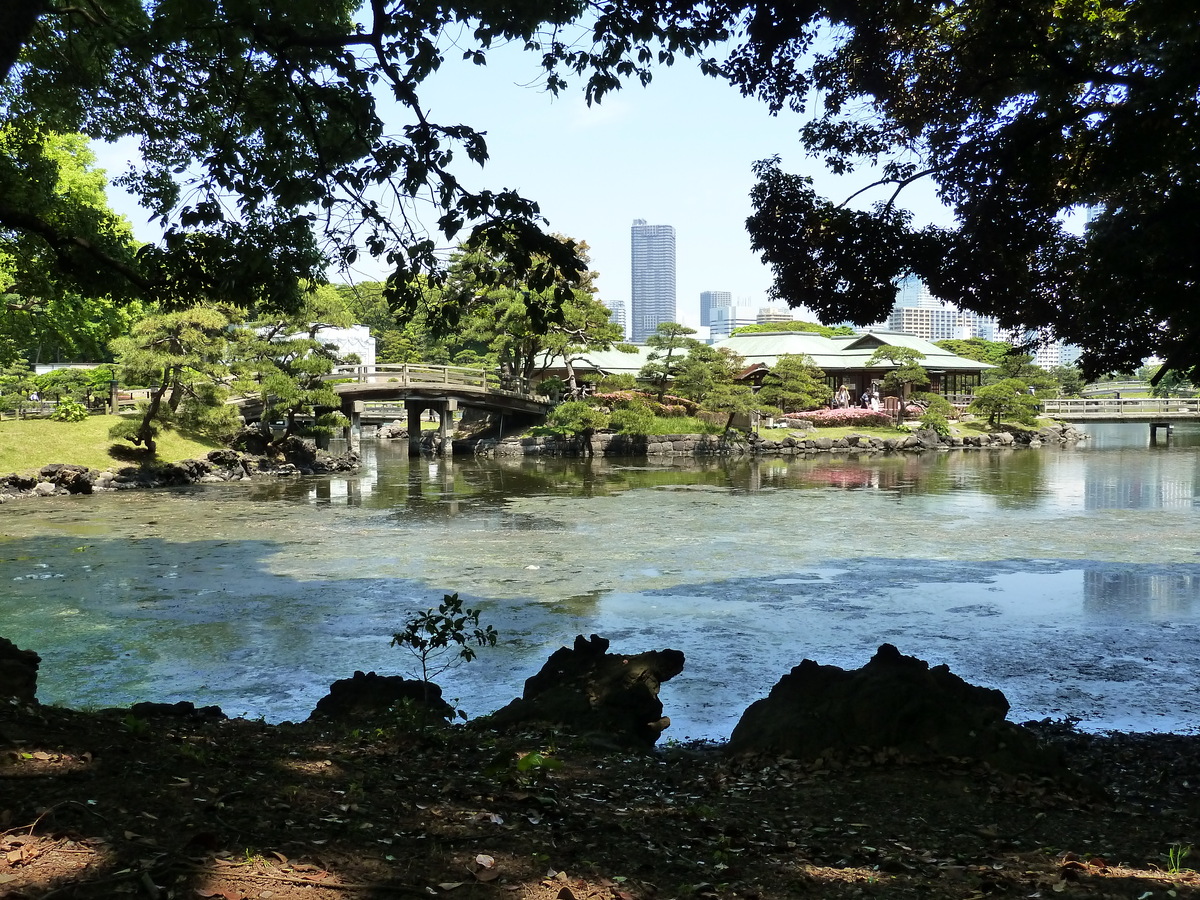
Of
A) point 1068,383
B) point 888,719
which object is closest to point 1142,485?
point 888,719

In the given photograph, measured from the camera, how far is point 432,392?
29.6m

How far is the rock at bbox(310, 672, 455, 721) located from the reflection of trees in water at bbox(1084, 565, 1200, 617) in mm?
6471

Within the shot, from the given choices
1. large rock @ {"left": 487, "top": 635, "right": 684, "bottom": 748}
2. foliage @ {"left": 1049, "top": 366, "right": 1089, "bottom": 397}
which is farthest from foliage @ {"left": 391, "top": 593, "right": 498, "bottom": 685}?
foliage @ {"left": 1049, "top": 366, "right": 1089, "bottom": 397}

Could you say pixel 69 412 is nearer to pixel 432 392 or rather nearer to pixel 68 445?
pixel 68 445

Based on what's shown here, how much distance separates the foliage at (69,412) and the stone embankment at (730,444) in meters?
12.6

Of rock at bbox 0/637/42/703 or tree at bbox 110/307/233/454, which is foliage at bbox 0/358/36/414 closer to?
tree at bbox 110/307/233/454

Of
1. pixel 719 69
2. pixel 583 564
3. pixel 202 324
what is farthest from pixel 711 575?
pixel 202 324

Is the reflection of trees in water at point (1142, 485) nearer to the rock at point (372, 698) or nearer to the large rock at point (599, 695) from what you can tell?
the large rock at point (599, 695)

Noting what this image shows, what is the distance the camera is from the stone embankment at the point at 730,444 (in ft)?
102

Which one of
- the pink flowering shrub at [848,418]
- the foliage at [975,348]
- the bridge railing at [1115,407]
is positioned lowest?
the pink flowering shrub at [848,418]

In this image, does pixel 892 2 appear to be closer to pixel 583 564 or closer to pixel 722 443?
pixel 583 564

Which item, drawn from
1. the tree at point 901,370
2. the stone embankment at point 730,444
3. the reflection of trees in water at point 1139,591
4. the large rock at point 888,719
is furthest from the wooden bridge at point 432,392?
the large rock at point 888,719

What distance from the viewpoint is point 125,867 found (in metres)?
2.31

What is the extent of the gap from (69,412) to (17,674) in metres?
20.1
